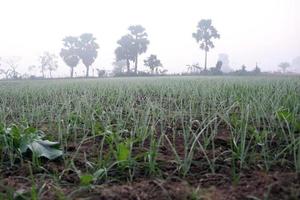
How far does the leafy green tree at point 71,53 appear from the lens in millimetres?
39500

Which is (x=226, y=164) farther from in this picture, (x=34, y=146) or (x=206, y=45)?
(x=206, y=45)

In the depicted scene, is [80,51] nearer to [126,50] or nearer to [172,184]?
[126,50]

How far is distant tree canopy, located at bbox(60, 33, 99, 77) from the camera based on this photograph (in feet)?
131

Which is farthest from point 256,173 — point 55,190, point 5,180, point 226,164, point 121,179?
point 5,180

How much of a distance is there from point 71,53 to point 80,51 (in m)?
1.16

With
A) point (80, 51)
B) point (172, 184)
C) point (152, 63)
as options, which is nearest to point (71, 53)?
point (80, 51)

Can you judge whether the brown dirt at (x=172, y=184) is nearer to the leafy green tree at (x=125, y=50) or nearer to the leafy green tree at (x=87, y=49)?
the leafy green tree at (x=125, y=50)

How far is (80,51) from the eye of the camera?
134ft

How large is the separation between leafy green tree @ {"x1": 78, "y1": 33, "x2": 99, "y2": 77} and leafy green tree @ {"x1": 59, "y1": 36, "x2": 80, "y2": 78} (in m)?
0.50

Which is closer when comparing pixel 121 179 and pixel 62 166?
pixel 121 179

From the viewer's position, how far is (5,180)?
51.0 inches

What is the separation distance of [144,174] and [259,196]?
1.66ft

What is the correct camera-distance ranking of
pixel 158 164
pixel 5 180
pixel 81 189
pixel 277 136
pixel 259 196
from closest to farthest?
pixel 259 196, pixel 81 189, pixel 5 180, pixel 158 164, pixel 277 136

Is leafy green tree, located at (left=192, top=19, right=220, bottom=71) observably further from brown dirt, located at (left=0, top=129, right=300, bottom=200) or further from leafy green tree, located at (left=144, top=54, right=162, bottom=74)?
brown dirt, located at (left=0, top=129, right=300, bottom=200)
